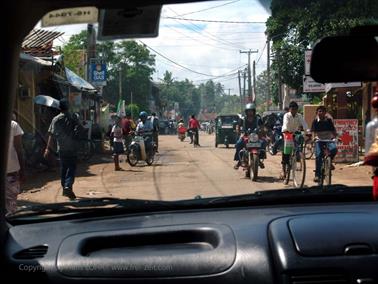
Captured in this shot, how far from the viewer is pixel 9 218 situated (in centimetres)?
292

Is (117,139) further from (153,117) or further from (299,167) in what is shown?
(153,117)

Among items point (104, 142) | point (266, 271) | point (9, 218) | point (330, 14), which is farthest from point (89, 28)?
point (104, 142)

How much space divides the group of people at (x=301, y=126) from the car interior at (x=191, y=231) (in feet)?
23.5

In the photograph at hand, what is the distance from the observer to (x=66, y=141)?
7.65m

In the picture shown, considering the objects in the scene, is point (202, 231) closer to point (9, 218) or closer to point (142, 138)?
point (9, 218)

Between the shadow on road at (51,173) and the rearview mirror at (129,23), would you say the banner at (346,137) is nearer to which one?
the shadow on road at (51,173)

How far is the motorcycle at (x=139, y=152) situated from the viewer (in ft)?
36.1

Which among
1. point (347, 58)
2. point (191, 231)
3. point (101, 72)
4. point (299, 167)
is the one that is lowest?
point (299, 167)

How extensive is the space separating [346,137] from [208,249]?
13785 mm

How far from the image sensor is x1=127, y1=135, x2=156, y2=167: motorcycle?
36.1 feet

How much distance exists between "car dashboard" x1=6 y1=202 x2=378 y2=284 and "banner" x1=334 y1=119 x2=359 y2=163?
36.7 feet

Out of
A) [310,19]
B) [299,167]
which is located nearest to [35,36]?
[310,19]

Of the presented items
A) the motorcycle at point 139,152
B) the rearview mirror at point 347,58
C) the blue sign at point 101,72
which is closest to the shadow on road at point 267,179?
the motorcycle at point 139,152

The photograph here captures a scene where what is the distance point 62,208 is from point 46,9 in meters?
0.96
